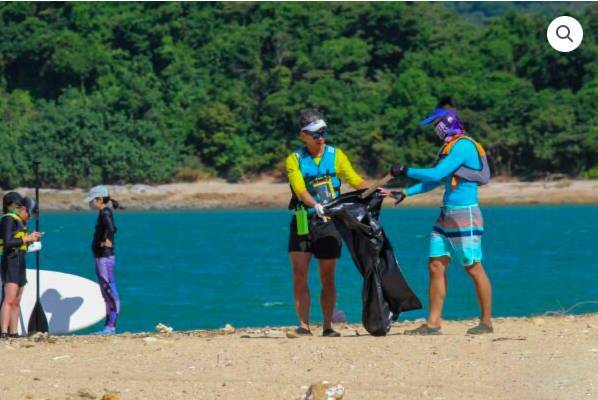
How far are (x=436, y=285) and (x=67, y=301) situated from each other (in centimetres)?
510

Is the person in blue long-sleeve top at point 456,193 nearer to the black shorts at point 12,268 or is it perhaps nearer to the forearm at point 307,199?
the forearm at point 307,199

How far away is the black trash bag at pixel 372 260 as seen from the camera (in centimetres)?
1009

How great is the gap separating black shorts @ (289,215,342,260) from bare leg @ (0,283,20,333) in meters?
2.77

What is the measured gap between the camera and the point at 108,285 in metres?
12.9

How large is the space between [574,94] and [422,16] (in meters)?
13.2

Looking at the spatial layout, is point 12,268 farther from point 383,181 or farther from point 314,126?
point 383,181

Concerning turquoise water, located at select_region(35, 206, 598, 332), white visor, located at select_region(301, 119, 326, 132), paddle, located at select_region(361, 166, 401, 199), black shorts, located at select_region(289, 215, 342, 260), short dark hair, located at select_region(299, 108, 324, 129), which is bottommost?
turquoise water, located at select_region(35, 206, 598, 332)

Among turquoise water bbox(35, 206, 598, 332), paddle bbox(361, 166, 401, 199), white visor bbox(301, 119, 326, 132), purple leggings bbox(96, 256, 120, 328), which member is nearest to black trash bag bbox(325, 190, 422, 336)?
paddle bbox(361, 166, 401, 199)

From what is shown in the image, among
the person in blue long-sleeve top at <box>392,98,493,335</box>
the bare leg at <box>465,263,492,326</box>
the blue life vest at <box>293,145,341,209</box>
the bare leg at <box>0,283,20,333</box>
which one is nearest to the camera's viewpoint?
the person in blue long-sleeve top at <box>392,98,493,335</box>

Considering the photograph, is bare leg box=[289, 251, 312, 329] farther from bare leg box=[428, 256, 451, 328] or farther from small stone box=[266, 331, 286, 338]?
bare leg box=[428, 256, 451, 328]

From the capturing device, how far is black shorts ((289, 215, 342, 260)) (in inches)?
400

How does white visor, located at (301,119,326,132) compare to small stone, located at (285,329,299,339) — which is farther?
small stone, located at (285,329,299,339)

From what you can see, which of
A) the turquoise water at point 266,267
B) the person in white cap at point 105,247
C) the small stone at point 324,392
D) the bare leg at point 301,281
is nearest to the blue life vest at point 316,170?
the bare leg at point 301,281

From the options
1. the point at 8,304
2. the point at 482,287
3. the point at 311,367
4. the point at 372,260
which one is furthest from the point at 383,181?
the point at 8,304
